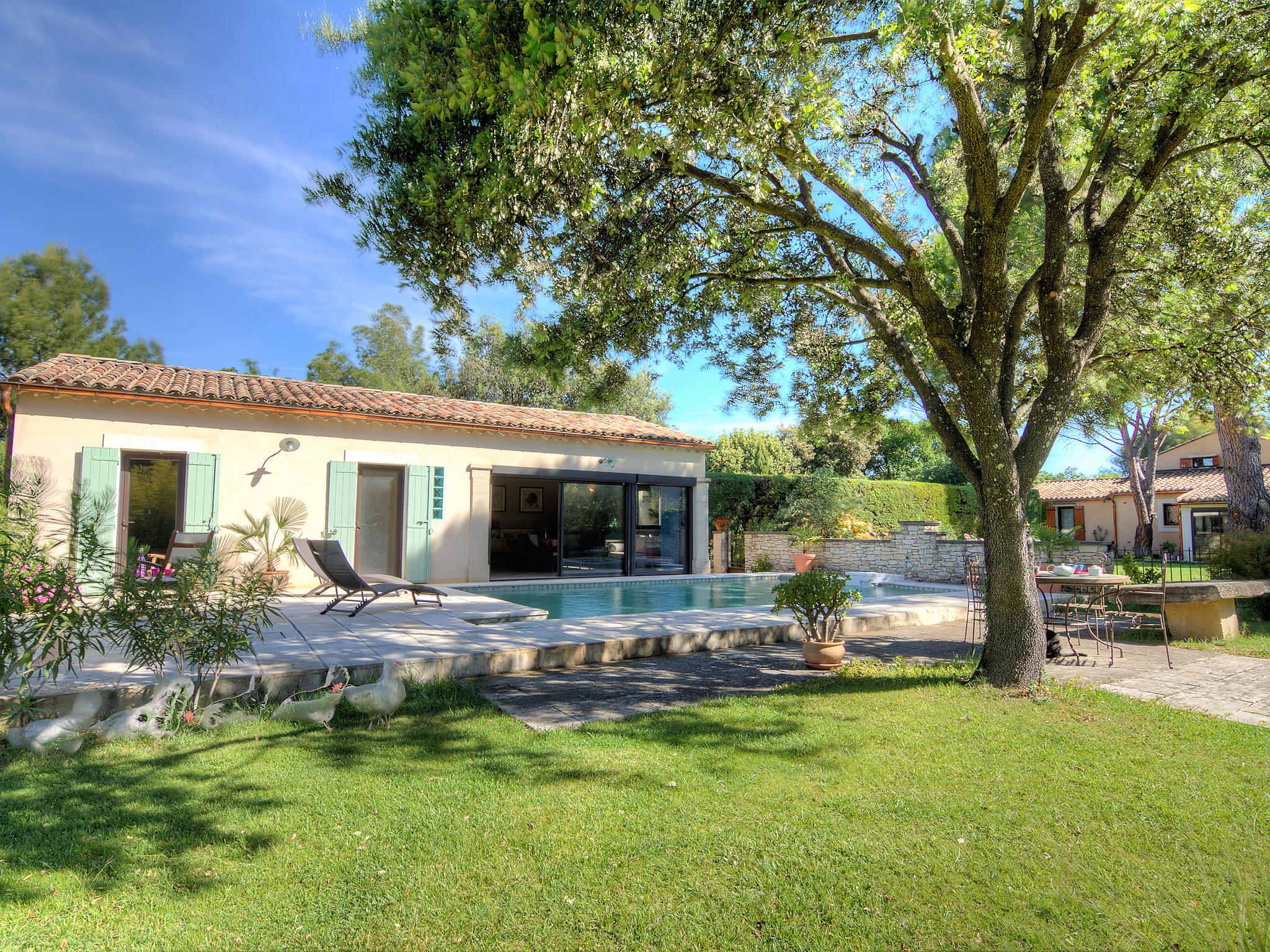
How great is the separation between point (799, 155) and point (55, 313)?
36961 millimetres

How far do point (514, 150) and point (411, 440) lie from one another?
32.0 feet

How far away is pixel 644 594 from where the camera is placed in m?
13.3

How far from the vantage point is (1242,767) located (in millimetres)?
3898

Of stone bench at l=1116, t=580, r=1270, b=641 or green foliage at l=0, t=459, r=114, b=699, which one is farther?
stone bench at l=1116, t=580, r=1270, b=641

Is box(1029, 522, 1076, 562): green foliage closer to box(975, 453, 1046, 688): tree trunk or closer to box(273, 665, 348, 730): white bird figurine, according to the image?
box(975, 453, 1046, 688): tree trunk

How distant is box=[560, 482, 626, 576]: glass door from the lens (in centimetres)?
1605

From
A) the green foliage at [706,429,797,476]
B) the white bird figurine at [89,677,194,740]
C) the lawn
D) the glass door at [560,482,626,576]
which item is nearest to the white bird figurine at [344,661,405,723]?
the white bird figurine at [89,677,194,740]

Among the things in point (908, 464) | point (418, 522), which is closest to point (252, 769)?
point (418, 522)

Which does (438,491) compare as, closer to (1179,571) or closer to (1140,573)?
(1140,573)

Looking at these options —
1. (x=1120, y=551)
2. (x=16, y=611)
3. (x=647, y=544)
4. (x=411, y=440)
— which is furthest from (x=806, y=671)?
(x=1120, y=551)

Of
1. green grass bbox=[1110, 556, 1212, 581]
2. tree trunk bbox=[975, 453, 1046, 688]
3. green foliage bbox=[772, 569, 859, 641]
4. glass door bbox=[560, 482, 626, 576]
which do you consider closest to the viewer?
tree trunk bbox=[975, 453, 1046, 688]

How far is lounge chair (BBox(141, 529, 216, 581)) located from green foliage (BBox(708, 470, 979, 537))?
12.3 metres

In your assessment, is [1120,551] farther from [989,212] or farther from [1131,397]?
[989,212]

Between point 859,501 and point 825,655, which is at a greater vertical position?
point 859,501
